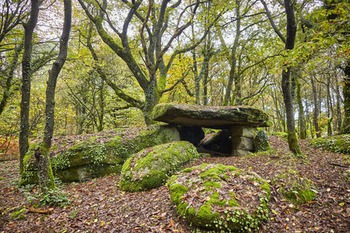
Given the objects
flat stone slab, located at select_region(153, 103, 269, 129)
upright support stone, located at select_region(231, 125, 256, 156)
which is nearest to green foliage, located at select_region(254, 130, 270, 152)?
upright support stone, located at select_region(231, 125, 256, 156)

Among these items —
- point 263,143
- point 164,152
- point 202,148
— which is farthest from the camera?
point 202,148

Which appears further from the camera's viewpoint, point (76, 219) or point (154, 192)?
point (154, 192)

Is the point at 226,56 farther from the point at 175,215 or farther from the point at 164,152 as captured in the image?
the point at 175,215

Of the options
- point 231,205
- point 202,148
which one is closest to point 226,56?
point 202,148

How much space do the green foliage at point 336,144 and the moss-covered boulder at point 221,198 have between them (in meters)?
4.59

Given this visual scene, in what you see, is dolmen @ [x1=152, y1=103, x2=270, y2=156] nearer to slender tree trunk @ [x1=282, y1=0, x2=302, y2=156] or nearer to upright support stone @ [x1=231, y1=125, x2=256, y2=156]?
upright support stone @ [x1=231, y1=125, x2=256, y2=156]

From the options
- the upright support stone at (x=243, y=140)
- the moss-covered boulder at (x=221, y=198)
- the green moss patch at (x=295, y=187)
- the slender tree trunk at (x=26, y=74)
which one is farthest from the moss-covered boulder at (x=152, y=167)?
the slender tree trunk at (x=26, y=74)

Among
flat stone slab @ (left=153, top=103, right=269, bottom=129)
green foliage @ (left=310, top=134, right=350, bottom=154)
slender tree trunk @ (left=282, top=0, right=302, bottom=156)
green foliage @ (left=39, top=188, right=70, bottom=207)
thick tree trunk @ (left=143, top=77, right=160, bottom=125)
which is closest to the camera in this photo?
green foliage @ (left=39, top=188, right=70, bottom=207)

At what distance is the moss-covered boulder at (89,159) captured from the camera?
679 cm

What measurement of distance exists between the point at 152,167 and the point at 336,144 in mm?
6764

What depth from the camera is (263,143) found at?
8.40 meters

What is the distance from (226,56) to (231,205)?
11330 millimetres

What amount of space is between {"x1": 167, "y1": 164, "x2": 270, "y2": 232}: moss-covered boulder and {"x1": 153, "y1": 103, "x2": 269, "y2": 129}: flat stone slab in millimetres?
3121

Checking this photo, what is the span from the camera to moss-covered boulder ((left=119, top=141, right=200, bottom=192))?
5465 millimetres
